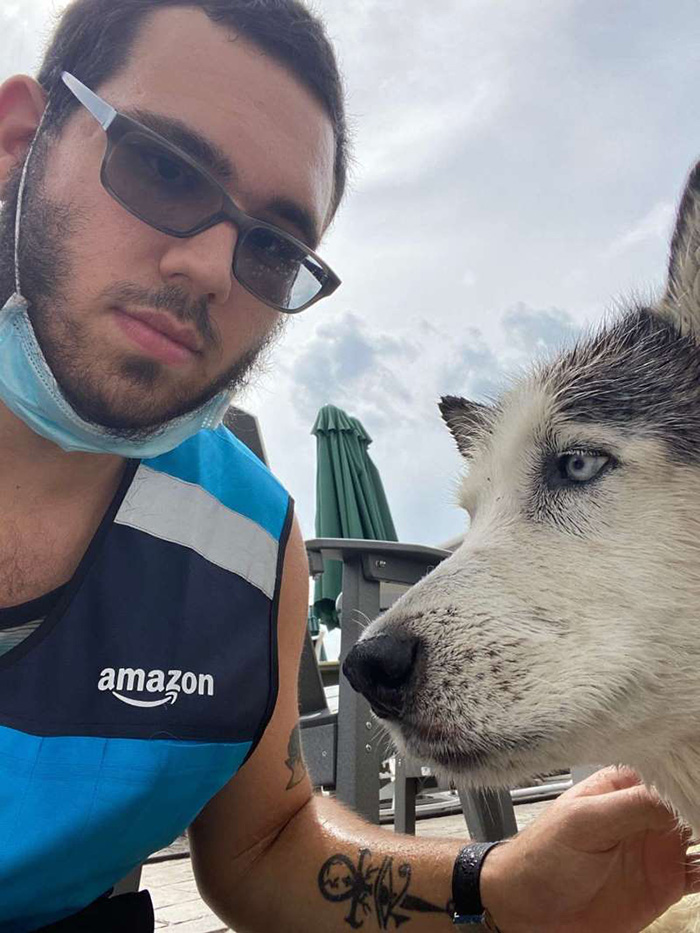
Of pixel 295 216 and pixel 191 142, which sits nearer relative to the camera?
pixel 191 142

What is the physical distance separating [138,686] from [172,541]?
42cm

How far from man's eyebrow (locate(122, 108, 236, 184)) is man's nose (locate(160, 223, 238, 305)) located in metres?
0.19

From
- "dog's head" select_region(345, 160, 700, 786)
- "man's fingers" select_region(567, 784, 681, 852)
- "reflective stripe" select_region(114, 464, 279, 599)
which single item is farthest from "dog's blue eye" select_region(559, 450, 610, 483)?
"reflective stripe" select_region(114, 464, 279, 599)

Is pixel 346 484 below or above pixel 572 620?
above

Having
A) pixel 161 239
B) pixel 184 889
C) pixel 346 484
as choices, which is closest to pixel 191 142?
pixel 161 239

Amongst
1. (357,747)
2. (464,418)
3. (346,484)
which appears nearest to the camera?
(464,418)

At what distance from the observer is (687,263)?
197 cm

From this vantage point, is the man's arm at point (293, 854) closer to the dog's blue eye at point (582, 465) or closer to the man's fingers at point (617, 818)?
the man's fingers at point (617, 818)

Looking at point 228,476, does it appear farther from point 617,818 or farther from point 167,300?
point 617,818

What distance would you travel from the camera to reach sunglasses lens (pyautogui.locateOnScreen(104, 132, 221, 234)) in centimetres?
208

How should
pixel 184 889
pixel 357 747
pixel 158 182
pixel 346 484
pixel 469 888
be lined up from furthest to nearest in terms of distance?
pixel 346 484 < pixel 184 889 < pixel 357 747 < pixel 158 182 < pixel 469 888

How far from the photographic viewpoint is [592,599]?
1.56 m

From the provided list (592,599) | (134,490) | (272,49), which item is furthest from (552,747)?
(272,49)

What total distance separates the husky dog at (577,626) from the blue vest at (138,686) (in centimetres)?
52
